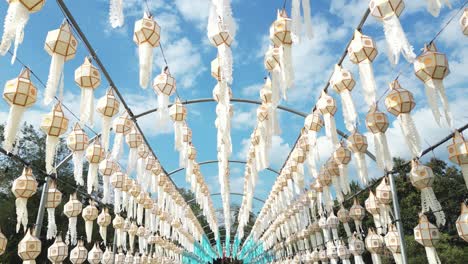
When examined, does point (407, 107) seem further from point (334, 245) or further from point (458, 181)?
point (458, 181)

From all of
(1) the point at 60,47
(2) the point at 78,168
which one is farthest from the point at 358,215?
(1) the point at 60,47

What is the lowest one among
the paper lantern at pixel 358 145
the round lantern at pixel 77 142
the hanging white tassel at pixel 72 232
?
the hanging white tassel at pixel 72 232

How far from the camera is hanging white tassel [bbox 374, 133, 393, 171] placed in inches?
141

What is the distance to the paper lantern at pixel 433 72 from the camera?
3.19 meters

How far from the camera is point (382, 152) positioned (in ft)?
12.3

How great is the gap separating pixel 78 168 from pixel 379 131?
332 cm

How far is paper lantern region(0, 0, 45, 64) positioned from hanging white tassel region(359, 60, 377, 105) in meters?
2.48

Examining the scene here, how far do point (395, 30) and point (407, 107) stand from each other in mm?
1289

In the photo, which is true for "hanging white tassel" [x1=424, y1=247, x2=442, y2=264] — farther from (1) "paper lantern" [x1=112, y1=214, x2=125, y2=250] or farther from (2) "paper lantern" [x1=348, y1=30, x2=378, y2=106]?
(1) "paper lantern" [x1=112, y1=214, x2=125, y2=250]

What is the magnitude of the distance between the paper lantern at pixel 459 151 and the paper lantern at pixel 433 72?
49.0 inches

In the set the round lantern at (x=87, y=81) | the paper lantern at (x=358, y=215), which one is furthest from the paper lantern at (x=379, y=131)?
the paper lantern at (x=358, y=215)

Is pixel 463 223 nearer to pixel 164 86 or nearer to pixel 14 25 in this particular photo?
pixel 164 86

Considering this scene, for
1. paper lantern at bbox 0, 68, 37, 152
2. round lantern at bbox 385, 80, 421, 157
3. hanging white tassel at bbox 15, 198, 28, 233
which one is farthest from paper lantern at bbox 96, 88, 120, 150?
round lantern at bbox 385, 80, 421, 157

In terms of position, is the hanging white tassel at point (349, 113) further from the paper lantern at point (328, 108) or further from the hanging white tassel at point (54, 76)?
the hanging white tassel at point (54, 76)
